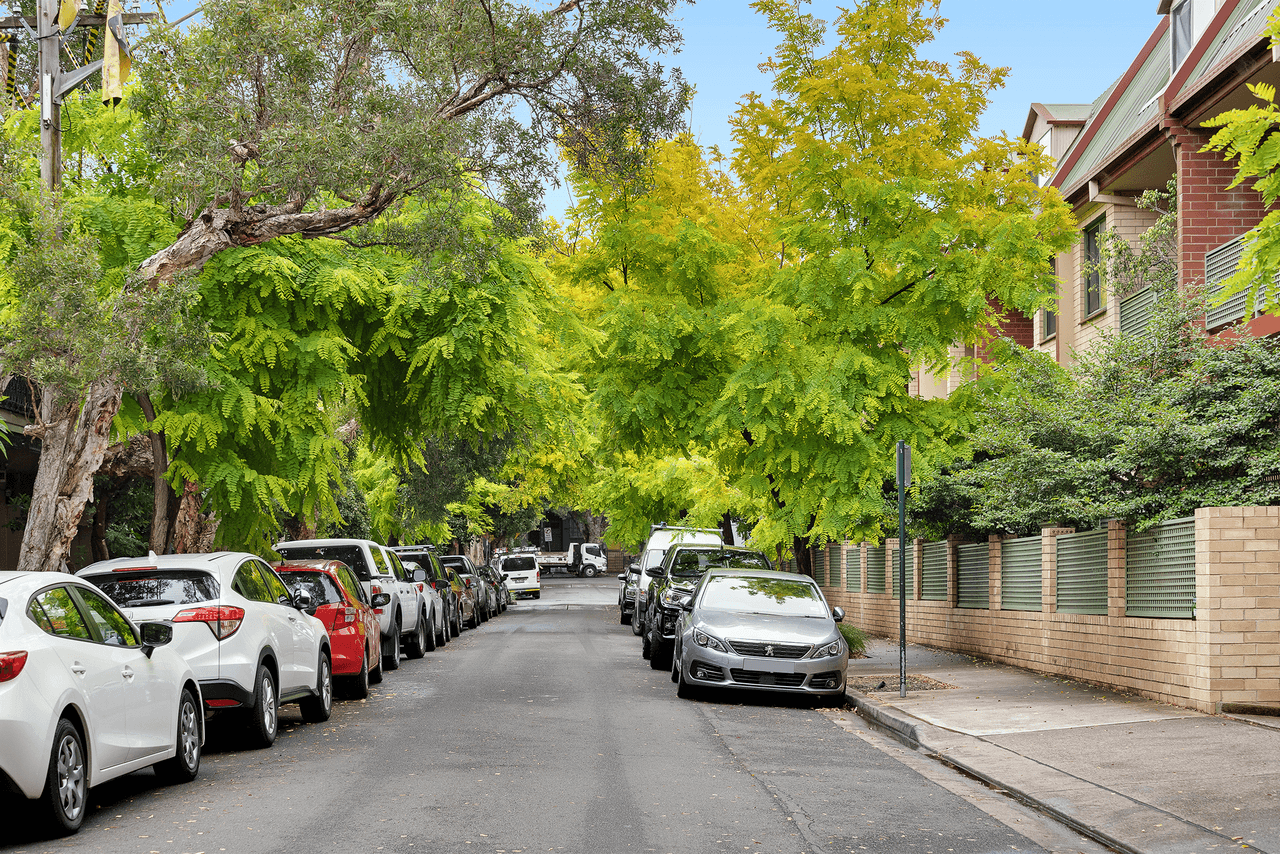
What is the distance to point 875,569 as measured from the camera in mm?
27078

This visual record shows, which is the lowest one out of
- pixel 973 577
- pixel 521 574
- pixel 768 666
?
pixel 768 666

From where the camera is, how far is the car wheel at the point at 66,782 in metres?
7.07

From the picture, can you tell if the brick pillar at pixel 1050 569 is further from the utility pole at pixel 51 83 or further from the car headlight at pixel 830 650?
the utility pole at pixel 51 83

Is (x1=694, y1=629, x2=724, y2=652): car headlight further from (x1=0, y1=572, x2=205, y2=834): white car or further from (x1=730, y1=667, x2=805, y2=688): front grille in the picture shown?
(x1=0, y1=572, x2=205, y2=834): white car

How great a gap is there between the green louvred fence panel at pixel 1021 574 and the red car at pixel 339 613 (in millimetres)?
8630

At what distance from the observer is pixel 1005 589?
1884cm

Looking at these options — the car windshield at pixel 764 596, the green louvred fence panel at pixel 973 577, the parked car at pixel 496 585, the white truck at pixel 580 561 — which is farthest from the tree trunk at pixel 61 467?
the white truck at pixel 580 561

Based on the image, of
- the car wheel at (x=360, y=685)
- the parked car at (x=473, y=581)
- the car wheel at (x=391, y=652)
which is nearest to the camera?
the car wheel at (x=360, y=685)

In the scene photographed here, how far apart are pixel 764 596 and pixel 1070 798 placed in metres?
7.34

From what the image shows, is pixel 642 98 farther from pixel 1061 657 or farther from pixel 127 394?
pixel 1061 657

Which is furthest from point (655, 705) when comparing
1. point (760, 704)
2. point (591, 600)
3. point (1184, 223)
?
point (591, 600)

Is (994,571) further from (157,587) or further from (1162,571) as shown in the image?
(157,587)

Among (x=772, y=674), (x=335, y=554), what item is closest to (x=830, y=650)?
(x=772, y=674)

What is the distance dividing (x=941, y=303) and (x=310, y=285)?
8.04 meters
